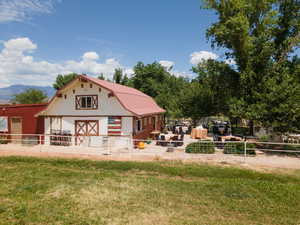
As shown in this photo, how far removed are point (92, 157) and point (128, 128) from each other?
4190 millimetres

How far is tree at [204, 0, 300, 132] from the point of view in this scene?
1367 centimetres

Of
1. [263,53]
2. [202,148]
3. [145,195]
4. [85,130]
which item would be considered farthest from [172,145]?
[263,53]

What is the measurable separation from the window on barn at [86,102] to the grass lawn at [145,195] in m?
6.68

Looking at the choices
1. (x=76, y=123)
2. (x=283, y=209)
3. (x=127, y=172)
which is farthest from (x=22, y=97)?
(x=283, y=209)

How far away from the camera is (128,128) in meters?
15.3

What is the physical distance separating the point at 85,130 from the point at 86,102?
7.89 feet

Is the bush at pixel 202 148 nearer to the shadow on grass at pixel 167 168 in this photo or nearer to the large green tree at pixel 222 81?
the shadow on grass at pixel 167 168

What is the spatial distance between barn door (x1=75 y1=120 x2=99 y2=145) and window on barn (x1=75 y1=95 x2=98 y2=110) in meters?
1.28

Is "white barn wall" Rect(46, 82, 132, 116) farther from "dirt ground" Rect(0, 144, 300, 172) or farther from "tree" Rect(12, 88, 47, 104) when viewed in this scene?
"tree" Rect(12, 88, 47, 104)

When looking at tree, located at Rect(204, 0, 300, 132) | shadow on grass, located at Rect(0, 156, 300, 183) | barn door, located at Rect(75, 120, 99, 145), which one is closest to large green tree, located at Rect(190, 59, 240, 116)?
tree, located at Rect(204, 0, 300, 132)

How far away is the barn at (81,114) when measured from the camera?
610 inches

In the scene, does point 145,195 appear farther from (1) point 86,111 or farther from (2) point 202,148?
(1) point 86,111

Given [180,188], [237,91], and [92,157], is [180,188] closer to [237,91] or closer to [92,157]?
[92,157]

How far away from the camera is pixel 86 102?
53.3ft
